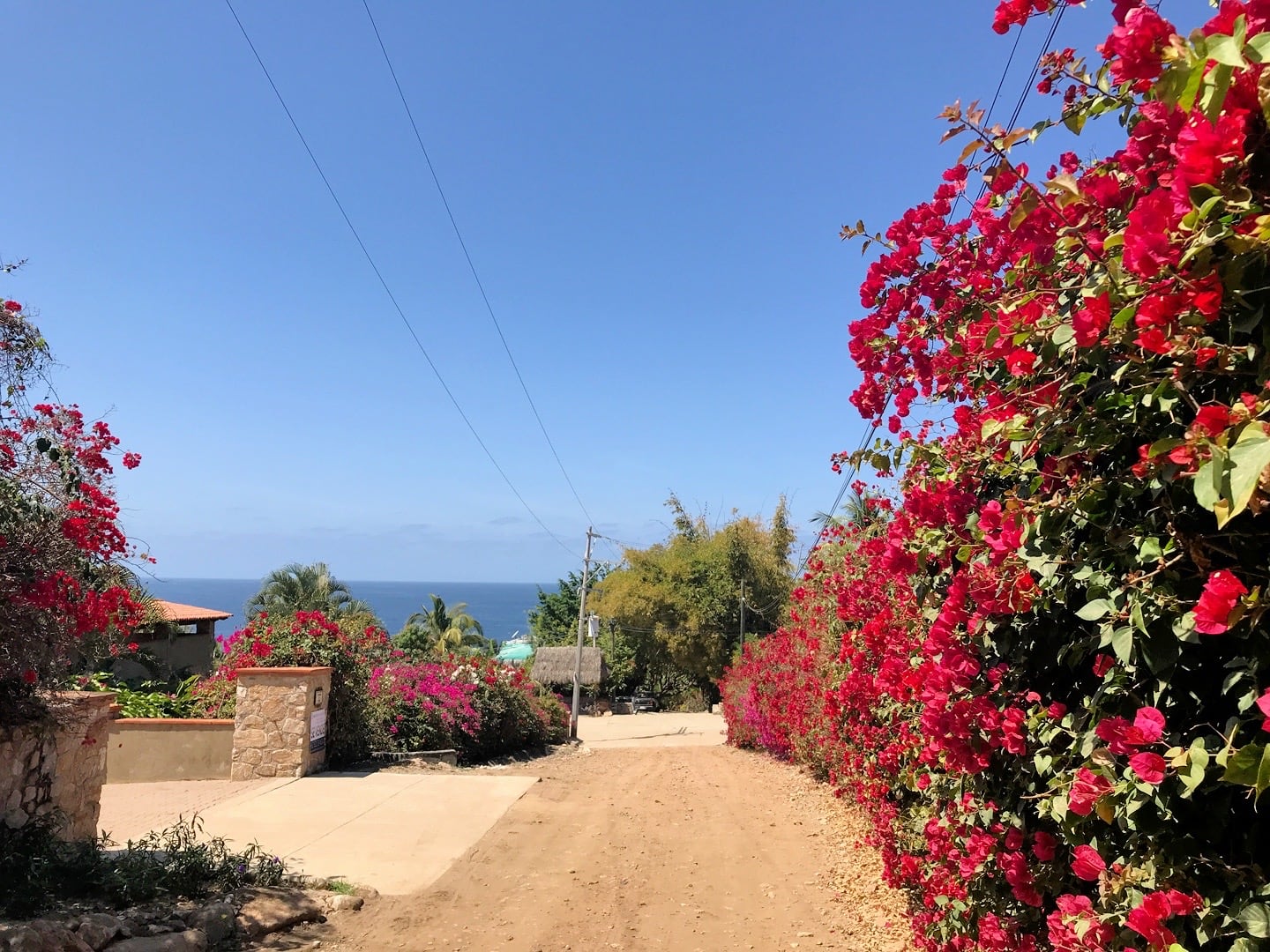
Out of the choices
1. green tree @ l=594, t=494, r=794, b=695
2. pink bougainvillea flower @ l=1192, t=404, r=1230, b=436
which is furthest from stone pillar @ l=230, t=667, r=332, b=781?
green tree @ l=594, t=494, r=794, b=695

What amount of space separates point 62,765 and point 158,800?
2970 mm

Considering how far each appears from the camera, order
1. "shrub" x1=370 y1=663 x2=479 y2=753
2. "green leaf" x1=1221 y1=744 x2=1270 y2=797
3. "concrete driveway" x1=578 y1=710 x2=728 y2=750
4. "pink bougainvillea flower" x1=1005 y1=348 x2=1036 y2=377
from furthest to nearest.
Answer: "concrete driveway" x1=578 y1=710 x2=728 y2=750, "shrub" x1=370 y1=663 x2=479 y2=753, "pink bougainvillea flower" x1=1005 y1=348 x2=1036 y2=377, "green leaf" x1=1221 y1=744 x2=1270 y2=797

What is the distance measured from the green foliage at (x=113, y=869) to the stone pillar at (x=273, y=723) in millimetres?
3399

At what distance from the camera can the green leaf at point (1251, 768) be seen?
1174mm

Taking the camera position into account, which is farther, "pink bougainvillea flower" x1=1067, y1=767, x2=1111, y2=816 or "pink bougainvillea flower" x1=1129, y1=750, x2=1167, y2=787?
"pink bougainvillea flower" x1=1067, y1=767, x2=1111, y2=816

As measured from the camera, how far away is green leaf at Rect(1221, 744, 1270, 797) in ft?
3.85

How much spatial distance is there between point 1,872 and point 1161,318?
19.1 ft

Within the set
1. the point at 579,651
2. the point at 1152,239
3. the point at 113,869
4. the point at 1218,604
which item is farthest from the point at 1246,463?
the point at 579,651

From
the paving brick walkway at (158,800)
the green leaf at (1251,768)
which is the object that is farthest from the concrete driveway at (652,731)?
the green leaf at (1251,768)

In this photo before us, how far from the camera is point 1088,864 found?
1.71m

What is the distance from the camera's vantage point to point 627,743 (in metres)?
19.4

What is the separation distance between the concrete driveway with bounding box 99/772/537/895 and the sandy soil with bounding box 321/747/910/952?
318 mm

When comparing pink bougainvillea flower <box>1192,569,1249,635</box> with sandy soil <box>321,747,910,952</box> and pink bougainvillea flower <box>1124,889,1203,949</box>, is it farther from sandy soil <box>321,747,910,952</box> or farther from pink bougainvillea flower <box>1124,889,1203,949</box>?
sandy soil <box>321,747,910,952</box>

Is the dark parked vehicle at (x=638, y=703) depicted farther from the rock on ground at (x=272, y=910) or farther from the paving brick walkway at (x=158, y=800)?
the rock on ground at (x=272, y=910)
